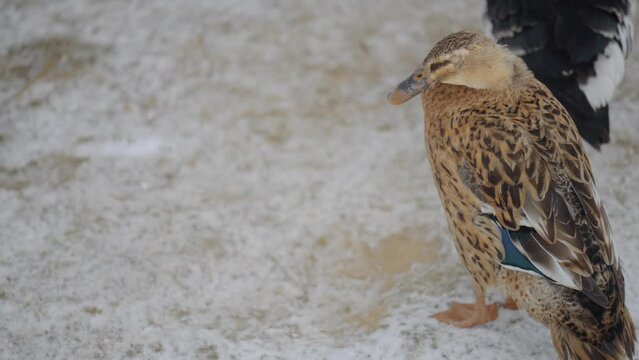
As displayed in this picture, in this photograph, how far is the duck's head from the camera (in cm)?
411

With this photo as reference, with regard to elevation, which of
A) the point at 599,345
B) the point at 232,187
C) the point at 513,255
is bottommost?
the point at 232,187

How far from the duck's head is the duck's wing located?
248 millimetres

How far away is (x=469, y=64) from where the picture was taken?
4.12 m

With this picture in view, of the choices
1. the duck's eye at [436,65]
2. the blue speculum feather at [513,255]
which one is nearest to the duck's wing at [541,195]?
the blue speculum feather at [513,255]

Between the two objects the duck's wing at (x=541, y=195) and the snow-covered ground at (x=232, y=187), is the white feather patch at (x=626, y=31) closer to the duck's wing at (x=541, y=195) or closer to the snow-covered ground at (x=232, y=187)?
the snow-covered ground at (x=232, y=187)

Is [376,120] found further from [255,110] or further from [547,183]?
[547,183]

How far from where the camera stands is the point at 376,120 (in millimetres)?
6020

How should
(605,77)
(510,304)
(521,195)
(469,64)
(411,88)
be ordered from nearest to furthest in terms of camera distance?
(521,195)
(469,64)
(411,88)
(510,304)
(605,77)

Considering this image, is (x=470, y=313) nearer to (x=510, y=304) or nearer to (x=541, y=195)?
(x=510, y=304)

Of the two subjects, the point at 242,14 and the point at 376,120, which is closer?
the point at 376,120

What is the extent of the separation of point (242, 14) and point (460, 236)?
3.51 metres

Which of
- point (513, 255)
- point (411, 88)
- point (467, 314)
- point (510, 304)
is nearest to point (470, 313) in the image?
point (467, 314)

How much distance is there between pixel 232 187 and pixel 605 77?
2374 millimetres

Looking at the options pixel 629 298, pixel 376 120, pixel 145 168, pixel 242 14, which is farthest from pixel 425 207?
pixel 242 14
